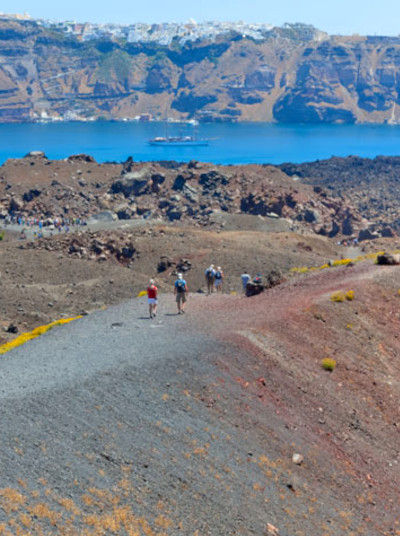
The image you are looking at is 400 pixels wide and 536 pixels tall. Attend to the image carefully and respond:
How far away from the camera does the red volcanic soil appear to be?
1427 centimetres

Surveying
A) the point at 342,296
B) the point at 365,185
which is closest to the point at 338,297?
the point at 342,296

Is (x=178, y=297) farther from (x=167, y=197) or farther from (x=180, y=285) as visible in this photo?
(x=167, y=197)

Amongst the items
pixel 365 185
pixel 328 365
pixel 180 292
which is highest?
pixel 180 292

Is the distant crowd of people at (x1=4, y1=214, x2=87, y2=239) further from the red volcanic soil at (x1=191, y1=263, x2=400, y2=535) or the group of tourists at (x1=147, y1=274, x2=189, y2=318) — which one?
the red volcanic soil at (x1=191, y1=263, x2=400, y2=535)

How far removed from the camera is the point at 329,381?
58.2ft

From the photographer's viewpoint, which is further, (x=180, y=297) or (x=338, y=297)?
(x=338, y=297)

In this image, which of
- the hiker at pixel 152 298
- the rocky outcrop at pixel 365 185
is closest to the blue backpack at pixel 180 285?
the hiker at pixel 152 298

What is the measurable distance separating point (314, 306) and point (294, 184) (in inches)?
2662

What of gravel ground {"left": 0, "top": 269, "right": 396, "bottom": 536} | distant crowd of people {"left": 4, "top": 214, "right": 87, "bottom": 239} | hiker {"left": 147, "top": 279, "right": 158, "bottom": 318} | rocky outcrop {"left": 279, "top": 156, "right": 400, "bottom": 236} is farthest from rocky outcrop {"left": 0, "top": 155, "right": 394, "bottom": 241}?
gravel ground {"left": 0, "top": 269, "right": 396, "bottom": 536}

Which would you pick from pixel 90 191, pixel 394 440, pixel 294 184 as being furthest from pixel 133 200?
pixel 394 440

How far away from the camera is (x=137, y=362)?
52.6 feet

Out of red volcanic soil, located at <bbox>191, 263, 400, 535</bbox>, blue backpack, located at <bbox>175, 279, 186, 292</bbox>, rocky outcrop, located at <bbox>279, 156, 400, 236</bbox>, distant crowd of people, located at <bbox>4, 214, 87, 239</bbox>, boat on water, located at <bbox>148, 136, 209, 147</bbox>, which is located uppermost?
blue backpack, located at <bbox>175, 279, 186, 292</bbox>

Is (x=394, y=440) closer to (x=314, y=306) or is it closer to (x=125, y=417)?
(x=314, y=306)

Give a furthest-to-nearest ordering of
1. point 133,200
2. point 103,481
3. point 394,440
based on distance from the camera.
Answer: point 133,200
point 394,440
point 103,481
